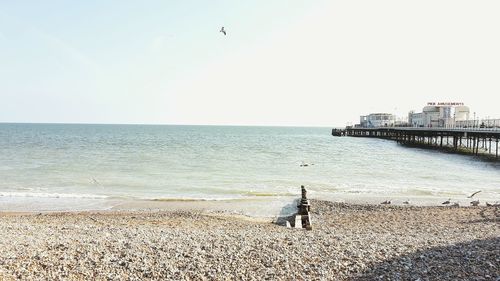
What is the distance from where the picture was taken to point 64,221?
11977mm

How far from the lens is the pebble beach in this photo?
6.36 meters

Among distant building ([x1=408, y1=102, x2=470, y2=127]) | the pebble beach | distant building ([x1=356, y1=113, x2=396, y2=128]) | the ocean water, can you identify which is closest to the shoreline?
the ocean water

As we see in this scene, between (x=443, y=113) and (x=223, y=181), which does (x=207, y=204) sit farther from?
(x=443, y=113)

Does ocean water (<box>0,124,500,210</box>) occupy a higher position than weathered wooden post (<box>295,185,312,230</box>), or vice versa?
weathered wooden post (<box>295,185,312,230</box>)

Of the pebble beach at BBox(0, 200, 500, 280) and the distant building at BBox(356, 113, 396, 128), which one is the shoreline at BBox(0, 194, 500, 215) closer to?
the pebble beach at BBox(0, 200, 500, 280)

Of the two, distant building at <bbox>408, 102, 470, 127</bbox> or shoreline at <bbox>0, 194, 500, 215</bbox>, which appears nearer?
shoreline at <bbox>0, 194, 500, 215</bbox>

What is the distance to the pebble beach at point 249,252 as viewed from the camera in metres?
6.36

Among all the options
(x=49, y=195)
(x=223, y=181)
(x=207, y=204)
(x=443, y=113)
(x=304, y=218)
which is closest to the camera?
(x=304, y=218)

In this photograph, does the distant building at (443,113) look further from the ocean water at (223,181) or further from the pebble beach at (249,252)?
the pebble beach at (249,252)

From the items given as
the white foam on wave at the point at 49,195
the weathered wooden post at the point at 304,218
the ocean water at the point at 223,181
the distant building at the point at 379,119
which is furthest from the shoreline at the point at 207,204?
the distant building at the point at 379,119

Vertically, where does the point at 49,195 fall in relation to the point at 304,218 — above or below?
below

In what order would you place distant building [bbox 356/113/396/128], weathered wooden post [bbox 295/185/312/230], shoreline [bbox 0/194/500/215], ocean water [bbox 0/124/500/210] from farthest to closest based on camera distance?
distant building [bbox 356/113/396/128]
ocean water [bbox 0/124/500/210]
shoreline [bbox 0/194/500/215]
weathered wooden post [bbox 295/185/312/230]

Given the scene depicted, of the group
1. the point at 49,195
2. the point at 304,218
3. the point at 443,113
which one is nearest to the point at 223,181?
the point at 49,195

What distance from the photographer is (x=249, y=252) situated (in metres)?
7.38
